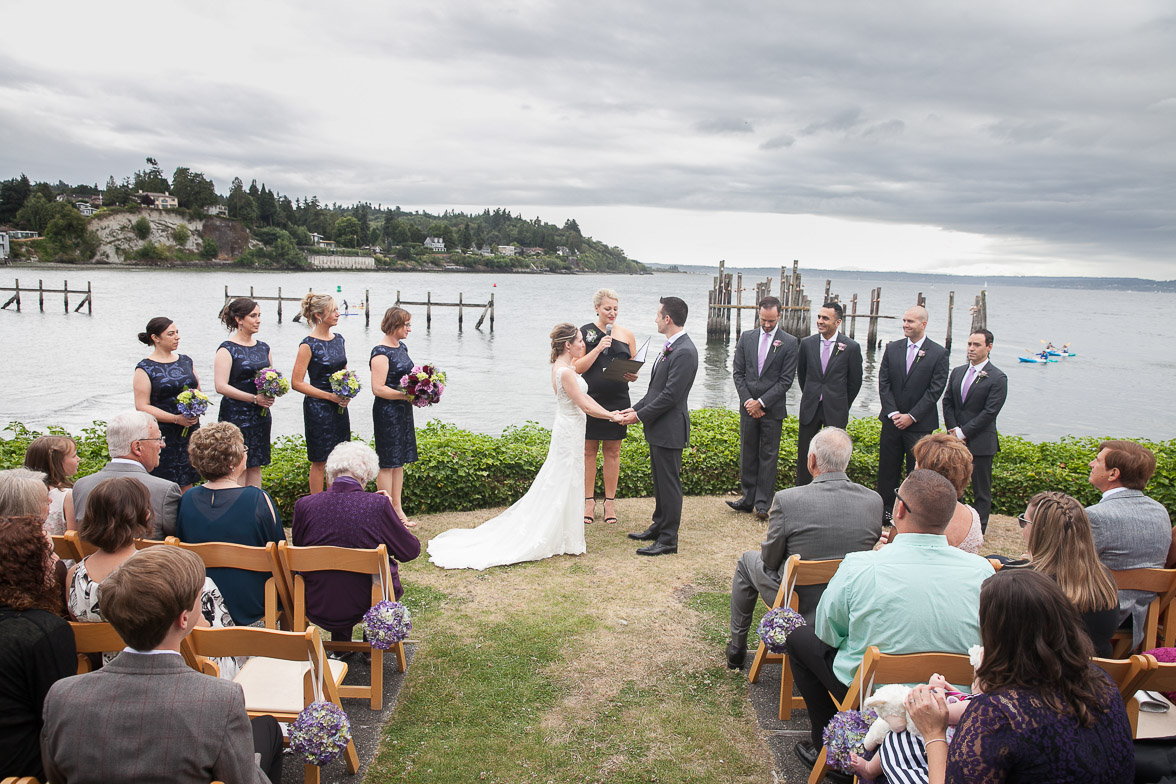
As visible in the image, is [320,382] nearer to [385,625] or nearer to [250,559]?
[250,559]

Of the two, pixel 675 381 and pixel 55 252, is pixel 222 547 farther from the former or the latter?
pixel 55 252

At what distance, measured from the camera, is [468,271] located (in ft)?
528

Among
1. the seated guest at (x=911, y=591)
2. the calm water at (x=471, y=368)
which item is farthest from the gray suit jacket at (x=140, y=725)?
the calm water at (x=471, y=368)

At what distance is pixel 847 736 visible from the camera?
2.93m

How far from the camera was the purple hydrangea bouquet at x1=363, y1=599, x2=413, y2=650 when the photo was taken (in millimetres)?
3887

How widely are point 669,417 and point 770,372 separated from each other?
171cm

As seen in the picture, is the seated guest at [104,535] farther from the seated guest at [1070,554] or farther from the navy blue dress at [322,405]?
the seated guest at [1070,554]

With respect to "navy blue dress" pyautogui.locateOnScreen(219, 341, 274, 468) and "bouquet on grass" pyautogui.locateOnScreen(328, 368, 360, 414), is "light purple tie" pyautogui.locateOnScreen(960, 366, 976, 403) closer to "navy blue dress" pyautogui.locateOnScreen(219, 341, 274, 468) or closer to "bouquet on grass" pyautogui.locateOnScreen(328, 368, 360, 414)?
"bouquet on grass" pyautogui.locateOnScreen(328, 368, 360, 414)

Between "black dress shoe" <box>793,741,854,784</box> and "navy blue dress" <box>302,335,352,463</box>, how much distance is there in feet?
16.1

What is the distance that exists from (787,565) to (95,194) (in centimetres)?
19873

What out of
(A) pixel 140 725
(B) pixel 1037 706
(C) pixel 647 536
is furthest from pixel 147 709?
(C) pixel 647 536

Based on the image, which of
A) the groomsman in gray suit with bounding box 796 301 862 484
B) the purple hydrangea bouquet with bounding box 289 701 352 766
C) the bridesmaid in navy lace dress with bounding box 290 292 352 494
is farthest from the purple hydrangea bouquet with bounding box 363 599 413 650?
the groomsman in gray suit with bounding box 796 301 862 484

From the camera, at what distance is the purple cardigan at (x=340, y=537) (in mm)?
4105

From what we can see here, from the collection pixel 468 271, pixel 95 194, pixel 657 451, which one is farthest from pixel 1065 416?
pixel 95 194
